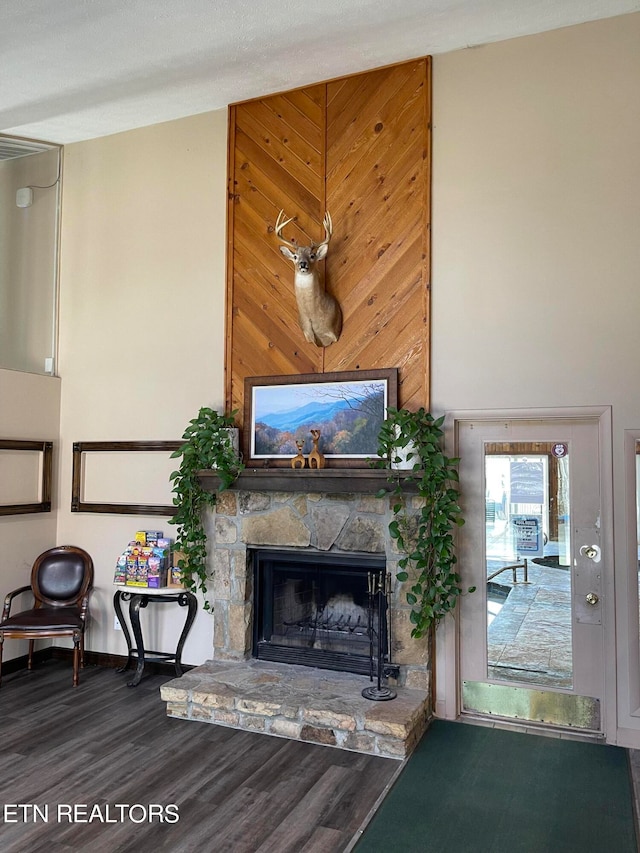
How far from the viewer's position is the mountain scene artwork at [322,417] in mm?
4164

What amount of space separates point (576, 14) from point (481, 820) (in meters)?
4.21

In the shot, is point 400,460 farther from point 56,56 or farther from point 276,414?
point 56,56

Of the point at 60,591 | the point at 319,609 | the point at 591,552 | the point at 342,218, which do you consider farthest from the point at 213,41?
the point at 60,591

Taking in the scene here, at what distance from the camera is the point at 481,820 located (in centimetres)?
284

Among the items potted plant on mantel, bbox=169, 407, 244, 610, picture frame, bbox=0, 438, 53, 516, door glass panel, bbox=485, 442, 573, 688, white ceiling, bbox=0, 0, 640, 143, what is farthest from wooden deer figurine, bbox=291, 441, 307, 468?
white ceiling, bbox=0, 0, 640, 143

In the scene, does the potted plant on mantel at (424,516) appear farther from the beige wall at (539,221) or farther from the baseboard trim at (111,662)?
the baseboard trim at (111,662)

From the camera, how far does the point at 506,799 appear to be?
302cm

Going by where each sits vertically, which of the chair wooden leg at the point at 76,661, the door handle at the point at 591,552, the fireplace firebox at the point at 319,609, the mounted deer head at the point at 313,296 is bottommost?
the chair wooden leg at the point at 76,661

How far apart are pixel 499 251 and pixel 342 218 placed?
42.2 inches

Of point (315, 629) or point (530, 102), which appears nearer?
point (530, 102)

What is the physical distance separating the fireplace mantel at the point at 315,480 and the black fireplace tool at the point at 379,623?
1.82 ft

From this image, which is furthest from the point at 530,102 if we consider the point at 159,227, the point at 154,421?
the point at 154,421

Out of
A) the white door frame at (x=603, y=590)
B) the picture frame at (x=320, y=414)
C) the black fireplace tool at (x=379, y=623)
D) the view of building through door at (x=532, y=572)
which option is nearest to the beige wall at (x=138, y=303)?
the picture frame at (x=320, y=414)

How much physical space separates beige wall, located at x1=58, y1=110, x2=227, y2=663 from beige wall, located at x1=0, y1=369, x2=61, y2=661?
11 cm
